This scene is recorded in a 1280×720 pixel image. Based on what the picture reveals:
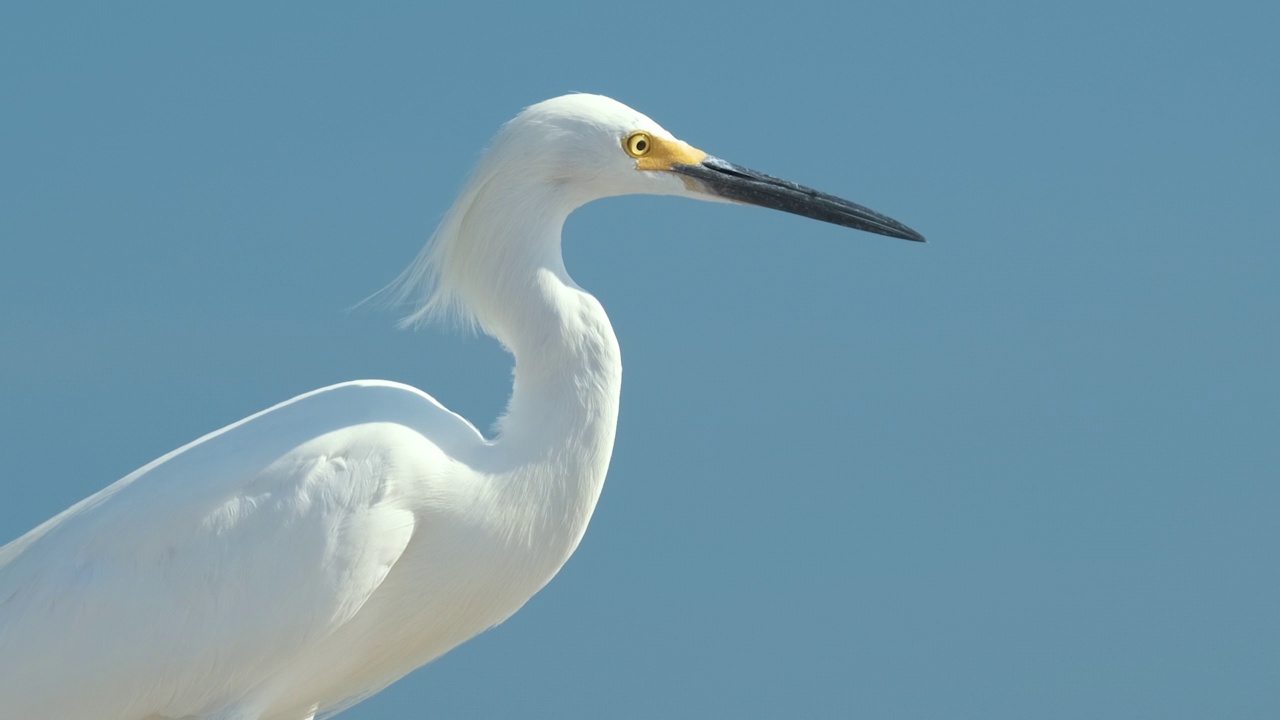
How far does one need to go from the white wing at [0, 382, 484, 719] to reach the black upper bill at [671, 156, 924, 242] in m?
1.43

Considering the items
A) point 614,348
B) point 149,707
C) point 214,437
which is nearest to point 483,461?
point 614,348

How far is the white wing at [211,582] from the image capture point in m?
5.27

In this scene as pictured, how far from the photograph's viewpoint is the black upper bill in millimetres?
6043

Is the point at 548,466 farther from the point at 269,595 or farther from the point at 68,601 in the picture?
the point at 68,601

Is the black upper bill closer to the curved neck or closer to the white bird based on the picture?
the white bird

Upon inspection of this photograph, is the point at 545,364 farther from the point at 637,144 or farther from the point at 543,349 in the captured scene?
the point at 637,144

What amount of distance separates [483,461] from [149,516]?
3.49ft

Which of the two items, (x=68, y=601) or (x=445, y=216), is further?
(x=445, y=216)

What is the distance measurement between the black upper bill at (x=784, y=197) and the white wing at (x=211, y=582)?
4.70ft

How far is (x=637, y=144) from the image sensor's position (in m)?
5.80

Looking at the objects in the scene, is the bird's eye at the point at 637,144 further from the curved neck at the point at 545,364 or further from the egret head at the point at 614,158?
the curved neck at the point at 545,364

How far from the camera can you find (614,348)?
560 cm

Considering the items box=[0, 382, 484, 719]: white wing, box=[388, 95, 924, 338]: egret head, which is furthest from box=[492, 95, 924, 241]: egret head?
box=[0, 382, 484, 719]: white wing

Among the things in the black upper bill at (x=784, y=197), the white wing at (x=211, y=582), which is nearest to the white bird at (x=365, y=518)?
the white wing at (x=211, y=582)
